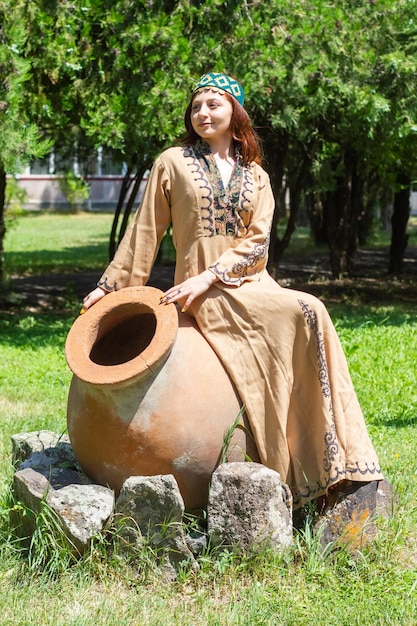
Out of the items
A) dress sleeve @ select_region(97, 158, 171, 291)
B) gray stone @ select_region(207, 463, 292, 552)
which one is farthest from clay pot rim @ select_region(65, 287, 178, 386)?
gray stone @ select_region(207, 463, 292, 552)

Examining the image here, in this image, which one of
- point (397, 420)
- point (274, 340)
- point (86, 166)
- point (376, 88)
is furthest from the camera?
point (86, 166)

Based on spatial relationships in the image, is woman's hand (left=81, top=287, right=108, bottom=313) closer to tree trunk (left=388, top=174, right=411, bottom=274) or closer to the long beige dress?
the long beige dress

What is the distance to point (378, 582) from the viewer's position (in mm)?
3732

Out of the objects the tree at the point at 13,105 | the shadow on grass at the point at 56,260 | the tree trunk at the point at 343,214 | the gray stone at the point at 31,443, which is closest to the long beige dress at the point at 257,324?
the gray stone at the point at 31,443

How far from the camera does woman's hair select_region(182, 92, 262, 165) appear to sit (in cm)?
422

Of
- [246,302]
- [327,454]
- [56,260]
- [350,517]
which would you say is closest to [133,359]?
[246,302]

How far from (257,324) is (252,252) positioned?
1.10 feet

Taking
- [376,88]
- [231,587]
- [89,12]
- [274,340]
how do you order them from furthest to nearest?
[376,88]
[89,12]
[274,340]
[231,587]

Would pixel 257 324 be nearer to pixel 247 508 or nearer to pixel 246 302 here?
pixel 246 302

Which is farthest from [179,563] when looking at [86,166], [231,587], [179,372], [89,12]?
[86,166]

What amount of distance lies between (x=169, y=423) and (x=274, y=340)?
611 millimetres

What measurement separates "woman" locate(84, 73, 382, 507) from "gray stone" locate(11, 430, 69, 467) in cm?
91

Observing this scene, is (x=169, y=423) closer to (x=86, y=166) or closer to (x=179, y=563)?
(x=179, y=563)

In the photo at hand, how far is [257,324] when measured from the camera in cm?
399
